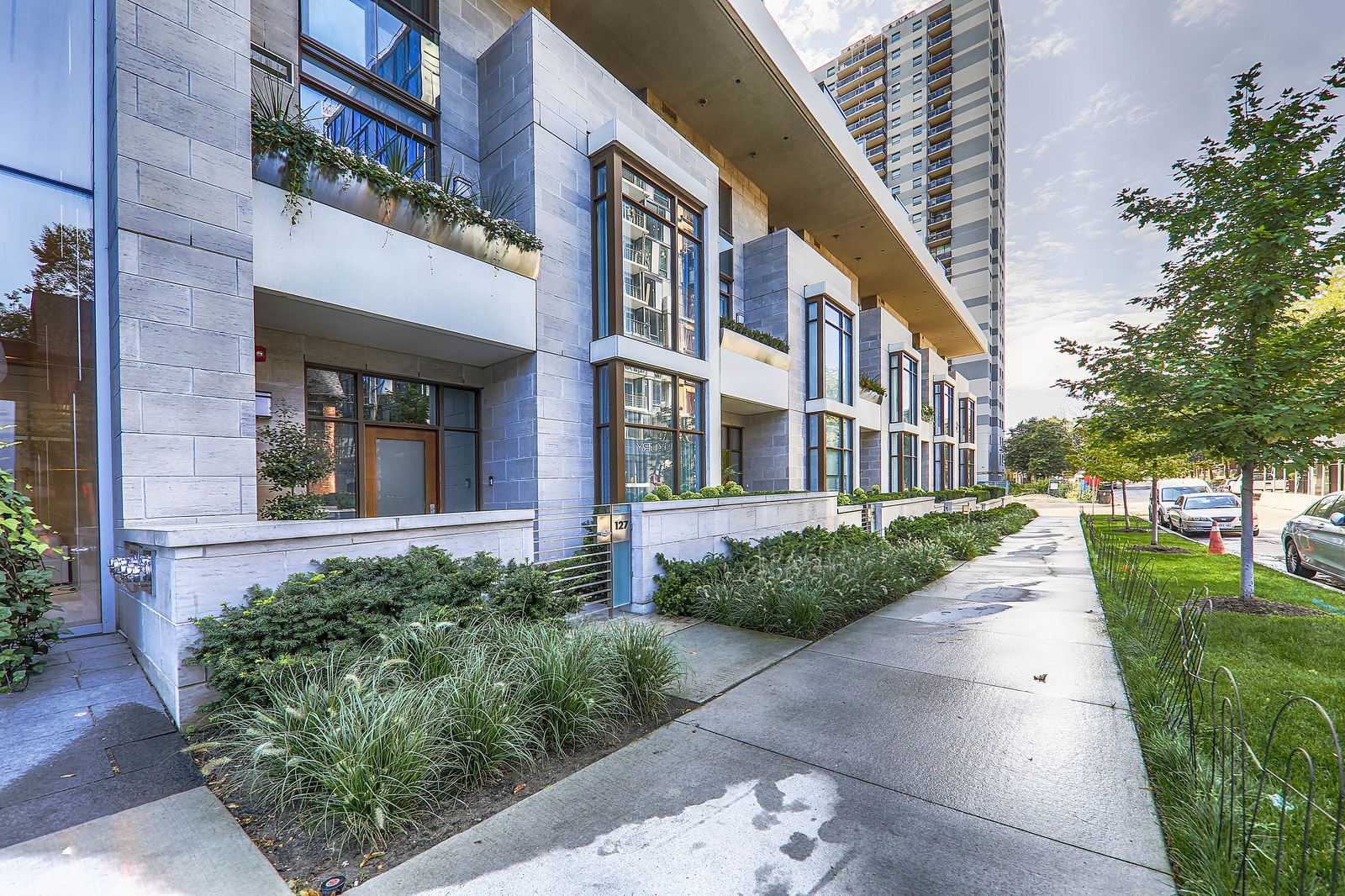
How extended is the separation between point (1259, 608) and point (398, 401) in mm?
12741

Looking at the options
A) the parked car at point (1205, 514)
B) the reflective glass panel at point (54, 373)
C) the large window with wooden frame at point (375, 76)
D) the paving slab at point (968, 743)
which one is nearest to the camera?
the paving slab at point (968, 743)

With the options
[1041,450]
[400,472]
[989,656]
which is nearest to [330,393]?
[400,472]

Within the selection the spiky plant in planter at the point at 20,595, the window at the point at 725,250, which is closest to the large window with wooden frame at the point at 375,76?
the spiky plant in planter at the point at 20,595

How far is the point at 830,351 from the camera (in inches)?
670

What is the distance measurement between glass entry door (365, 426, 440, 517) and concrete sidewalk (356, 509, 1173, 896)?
6.92 m

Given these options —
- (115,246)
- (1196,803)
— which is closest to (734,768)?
(1196,803)

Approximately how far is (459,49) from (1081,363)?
11.7 metres

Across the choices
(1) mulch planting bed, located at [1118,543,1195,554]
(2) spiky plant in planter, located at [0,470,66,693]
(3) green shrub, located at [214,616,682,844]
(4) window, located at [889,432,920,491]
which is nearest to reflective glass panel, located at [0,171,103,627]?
(2) spiky plant in planter, located at [0,470,66,693]

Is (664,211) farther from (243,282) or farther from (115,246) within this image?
(115,246)

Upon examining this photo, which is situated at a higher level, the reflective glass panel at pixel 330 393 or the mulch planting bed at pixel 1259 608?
the reflective glass panel at pixel 330 393

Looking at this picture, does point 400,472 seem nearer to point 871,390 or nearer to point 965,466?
point 871,390

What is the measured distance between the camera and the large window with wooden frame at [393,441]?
8.48 metres

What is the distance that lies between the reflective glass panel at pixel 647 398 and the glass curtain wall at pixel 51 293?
6.88 m

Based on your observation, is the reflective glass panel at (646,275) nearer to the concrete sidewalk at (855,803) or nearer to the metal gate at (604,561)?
the metal gate at (604,561)
